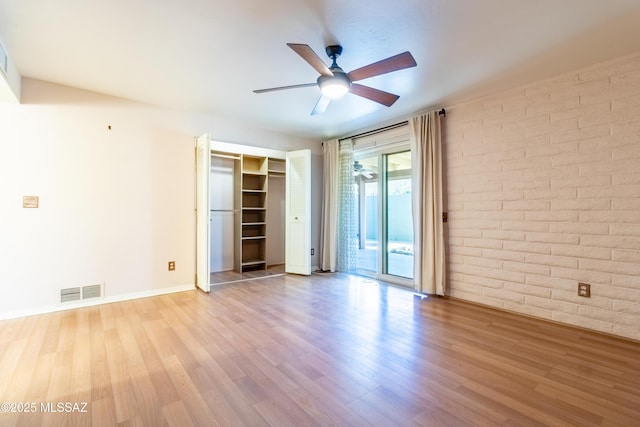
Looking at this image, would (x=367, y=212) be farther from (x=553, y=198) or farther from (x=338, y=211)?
(x=553, y=198)

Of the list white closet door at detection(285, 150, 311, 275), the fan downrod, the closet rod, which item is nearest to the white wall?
the closet rod

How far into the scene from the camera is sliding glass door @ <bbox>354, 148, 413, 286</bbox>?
444 cm

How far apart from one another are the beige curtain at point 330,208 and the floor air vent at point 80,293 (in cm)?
340

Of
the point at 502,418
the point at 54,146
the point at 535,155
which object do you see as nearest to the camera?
the point at 502,418

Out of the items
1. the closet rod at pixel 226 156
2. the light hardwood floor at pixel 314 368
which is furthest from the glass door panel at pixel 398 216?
the closet rod at pixel 226 156

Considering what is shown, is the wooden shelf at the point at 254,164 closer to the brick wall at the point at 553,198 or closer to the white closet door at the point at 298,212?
the white closet door at the point at 298,212

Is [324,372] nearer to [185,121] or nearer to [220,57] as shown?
[220,57]

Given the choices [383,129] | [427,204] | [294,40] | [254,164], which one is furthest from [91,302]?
[383,129]

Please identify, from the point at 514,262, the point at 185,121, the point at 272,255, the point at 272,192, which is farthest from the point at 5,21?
the point at 514,262

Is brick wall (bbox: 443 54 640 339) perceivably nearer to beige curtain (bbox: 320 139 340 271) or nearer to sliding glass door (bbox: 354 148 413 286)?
sliding glass door (bbox: 354 148 413 286)

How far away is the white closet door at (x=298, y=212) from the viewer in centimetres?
495

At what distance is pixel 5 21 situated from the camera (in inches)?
83.6

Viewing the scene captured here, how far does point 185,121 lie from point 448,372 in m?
4.30

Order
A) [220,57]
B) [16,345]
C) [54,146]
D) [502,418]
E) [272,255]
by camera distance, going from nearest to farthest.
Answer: [502,418] → [16,345] → [220,57] → [54,146] → [272,255]
